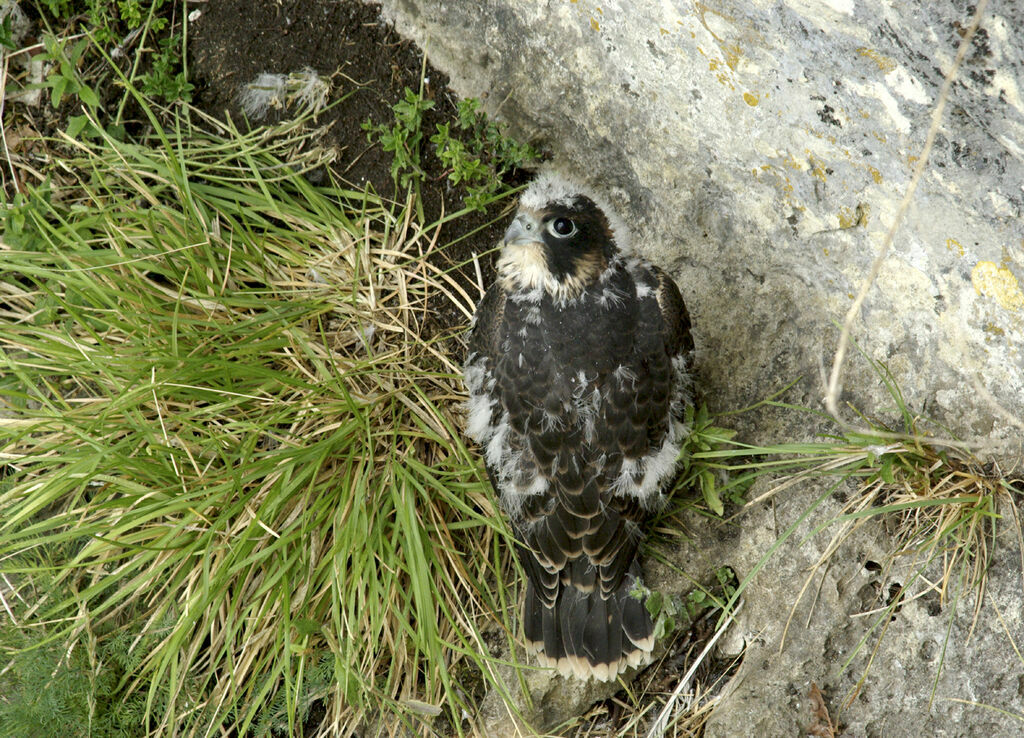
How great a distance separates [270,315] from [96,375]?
2.83 ft

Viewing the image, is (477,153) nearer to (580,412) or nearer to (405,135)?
(405,135)

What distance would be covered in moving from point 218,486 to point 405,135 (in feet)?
Result: 6.44

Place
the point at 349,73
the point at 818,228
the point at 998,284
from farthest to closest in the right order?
1. the point at 349,73
2. the point at 818,228
3. the point at 998,284

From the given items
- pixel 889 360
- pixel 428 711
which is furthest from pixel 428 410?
pixel 889 360

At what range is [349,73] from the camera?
169 inches

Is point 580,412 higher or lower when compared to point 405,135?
lower

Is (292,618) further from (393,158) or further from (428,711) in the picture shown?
(393,158)

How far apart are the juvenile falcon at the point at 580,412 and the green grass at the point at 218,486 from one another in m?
0.32

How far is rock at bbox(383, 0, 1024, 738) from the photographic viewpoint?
2.67 metres

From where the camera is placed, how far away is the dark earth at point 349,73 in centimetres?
422

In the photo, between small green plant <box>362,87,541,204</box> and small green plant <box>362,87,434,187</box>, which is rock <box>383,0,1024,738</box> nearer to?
small green plant <box>362,87,541,204</box>

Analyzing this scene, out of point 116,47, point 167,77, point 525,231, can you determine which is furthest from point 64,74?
point 525,231

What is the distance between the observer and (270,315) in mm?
3689

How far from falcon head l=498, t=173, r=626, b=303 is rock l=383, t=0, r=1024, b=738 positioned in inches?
23.1
